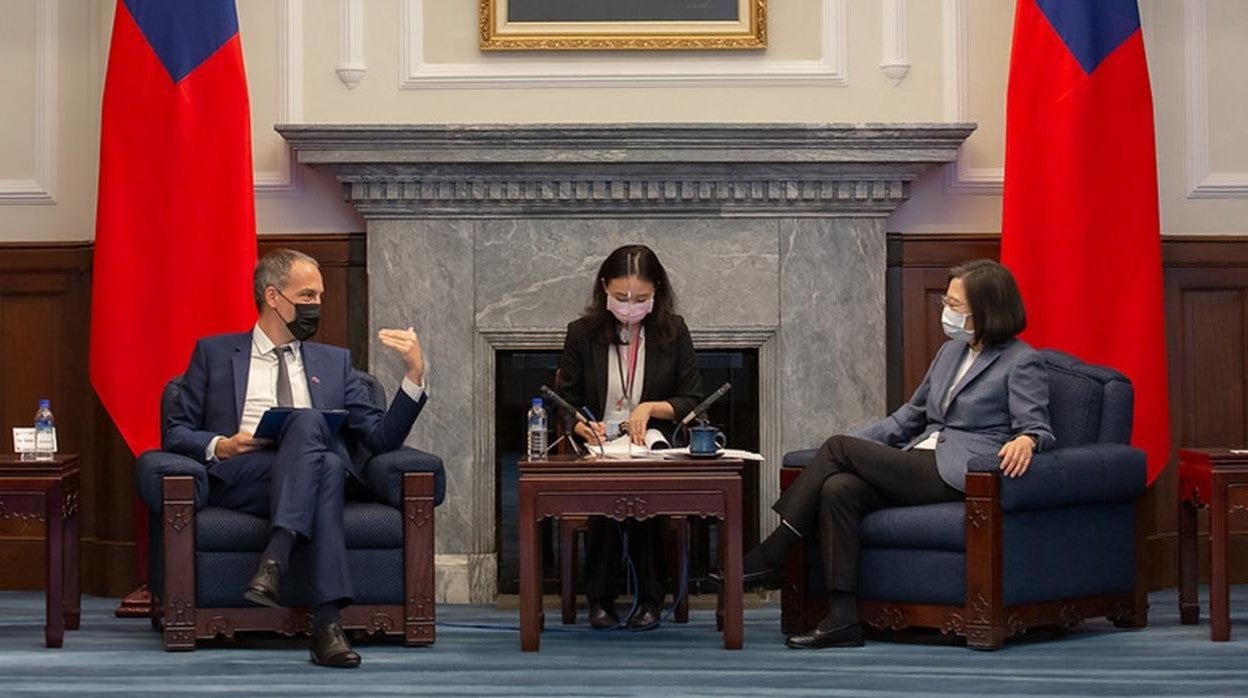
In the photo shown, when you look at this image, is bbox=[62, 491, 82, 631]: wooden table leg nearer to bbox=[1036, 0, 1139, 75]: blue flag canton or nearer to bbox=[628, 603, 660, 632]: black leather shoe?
bbox=[628, 603, 660, 632]: black leather shoe

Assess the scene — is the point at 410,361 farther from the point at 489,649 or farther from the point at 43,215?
the point at 43,215

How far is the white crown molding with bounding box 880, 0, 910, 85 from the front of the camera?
21.8 ft

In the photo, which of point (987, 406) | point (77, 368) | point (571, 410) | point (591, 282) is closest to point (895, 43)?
point (591, 282)

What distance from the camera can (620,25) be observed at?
6633 mm

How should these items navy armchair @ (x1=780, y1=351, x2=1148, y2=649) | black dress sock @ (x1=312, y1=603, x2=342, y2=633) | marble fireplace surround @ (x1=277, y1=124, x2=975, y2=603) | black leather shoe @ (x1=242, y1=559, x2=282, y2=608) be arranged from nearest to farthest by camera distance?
black leather shoe @ (x1=242, y1=559, x2=282, y2=608)
black dress sock @ (x1=312, y1=603, x2=342, y2=633)
navy armchair @ (x1=780, y1=351, x2=1148, y2=649)
marble fireplace surround @ (x1=277, y1=124, x2=975, y2=603)

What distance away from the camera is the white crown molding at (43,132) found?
21.9 feet

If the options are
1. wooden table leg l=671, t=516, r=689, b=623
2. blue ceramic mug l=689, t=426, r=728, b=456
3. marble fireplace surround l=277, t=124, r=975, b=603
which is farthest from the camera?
marble fireplace surround l=277, t=124, r=975, b=603

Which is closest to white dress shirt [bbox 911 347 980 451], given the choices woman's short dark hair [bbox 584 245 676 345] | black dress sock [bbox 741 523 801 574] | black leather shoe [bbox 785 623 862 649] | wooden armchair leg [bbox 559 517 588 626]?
black dress sock [bbox 741 523 801 574]

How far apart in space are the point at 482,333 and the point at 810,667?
2.12 m

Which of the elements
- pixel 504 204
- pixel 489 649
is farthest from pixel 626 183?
pixel 489 649

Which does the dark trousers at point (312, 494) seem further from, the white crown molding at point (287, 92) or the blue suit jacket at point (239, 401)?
the white crown molding at point (287, 92)

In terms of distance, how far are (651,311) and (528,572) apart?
3.46 ft

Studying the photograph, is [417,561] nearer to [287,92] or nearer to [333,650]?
[333,650]

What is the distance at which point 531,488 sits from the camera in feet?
17.1
